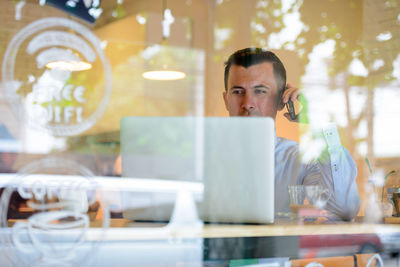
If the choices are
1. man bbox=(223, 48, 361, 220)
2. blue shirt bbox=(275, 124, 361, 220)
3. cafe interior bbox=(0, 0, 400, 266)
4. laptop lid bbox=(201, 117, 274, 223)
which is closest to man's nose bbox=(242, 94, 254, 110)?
man bbox=(223, 48, 361, 220)

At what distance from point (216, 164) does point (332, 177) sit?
0.68m

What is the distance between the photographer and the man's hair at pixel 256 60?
2374mm

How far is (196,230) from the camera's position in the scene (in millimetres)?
1249

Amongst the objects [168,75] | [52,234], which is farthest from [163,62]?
[52,234]

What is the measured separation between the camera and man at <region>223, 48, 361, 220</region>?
66.6 inches

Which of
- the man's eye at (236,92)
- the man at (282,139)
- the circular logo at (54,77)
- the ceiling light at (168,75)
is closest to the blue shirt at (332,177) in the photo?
the man at (282,139)

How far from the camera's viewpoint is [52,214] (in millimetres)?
1263

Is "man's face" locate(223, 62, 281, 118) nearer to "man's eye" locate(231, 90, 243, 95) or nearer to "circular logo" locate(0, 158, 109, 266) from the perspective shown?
"man's eye" locate(231, 90, 243, 95)

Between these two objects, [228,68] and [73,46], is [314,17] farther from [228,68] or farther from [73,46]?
[73,46]

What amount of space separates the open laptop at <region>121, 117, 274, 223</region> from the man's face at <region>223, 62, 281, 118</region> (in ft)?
2.74

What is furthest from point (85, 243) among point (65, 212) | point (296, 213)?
point (296, 213)

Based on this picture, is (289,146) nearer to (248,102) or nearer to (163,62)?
(248,102)

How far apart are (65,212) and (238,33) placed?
200 cm

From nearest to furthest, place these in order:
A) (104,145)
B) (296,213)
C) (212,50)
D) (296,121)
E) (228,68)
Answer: (296,213)
(104,145)
(296,121)
(228,68)
(212,50)
